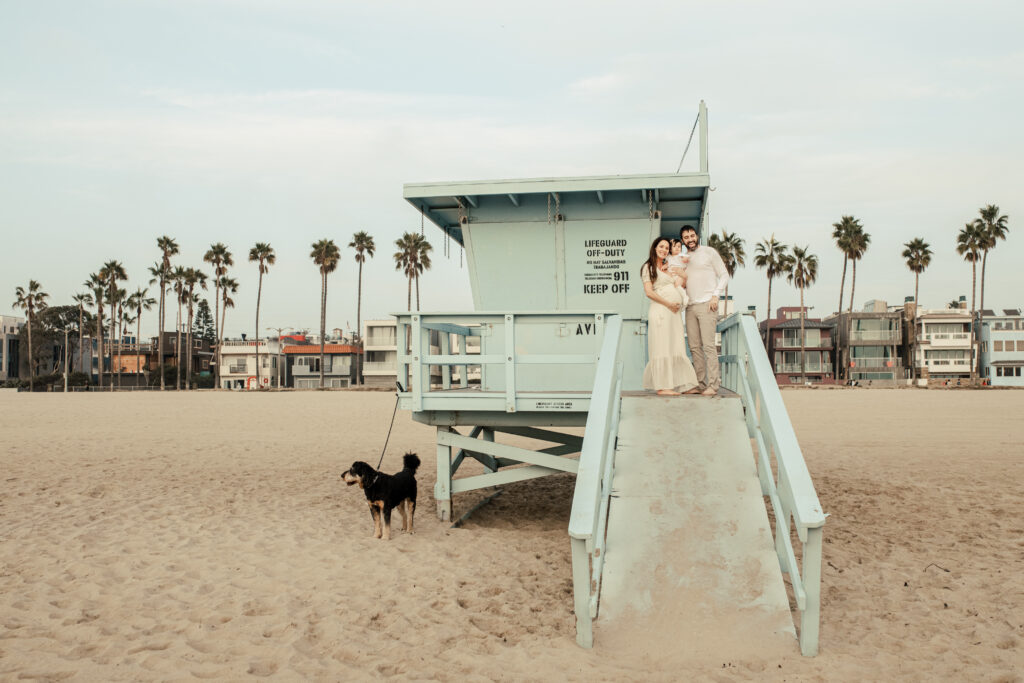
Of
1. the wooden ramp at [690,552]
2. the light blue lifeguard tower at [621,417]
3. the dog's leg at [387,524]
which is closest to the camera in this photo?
the wooden ramp at [690,552]

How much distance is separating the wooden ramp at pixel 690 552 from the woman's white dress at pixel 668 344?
0.91 meters

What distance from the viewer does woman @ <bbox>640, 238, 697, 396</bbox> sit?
7090 mm

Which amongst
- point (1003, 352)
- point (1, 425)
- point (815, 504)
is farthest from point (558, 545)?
point (1003, 352)

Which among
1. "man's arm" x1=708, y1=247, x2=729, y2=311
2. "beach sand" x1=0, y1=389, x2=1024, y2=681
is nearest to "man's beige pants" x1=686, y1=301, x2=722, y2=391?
"man's arm" x1=708, y1=247, x2=729, y2=311

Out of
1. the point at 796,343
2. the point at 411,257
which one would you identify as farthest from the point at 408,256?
the point at 796,343

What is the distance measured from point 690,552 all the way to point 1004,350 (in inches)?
2926

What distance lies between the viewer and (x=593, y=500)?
4500 mm

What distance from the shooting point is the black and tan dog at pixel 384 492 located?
7.42m

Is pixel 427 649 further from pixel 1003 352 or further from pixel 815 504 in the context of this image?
pixel 1003 352

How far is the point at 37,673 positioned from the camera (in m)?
4.30

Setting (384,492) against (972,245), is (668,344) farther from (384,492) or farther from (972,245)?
(972,245)

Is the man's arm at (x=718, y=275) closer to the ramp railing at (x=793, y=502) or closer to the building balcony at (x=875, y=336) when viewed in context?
the ramp railing at (x=793, y=502)

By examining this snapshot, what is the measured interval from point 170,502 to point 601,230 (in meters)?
6.51

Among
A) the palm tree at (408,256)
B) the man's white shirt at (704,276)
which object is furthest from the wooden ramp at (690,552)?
the palm tree at (408,256)
